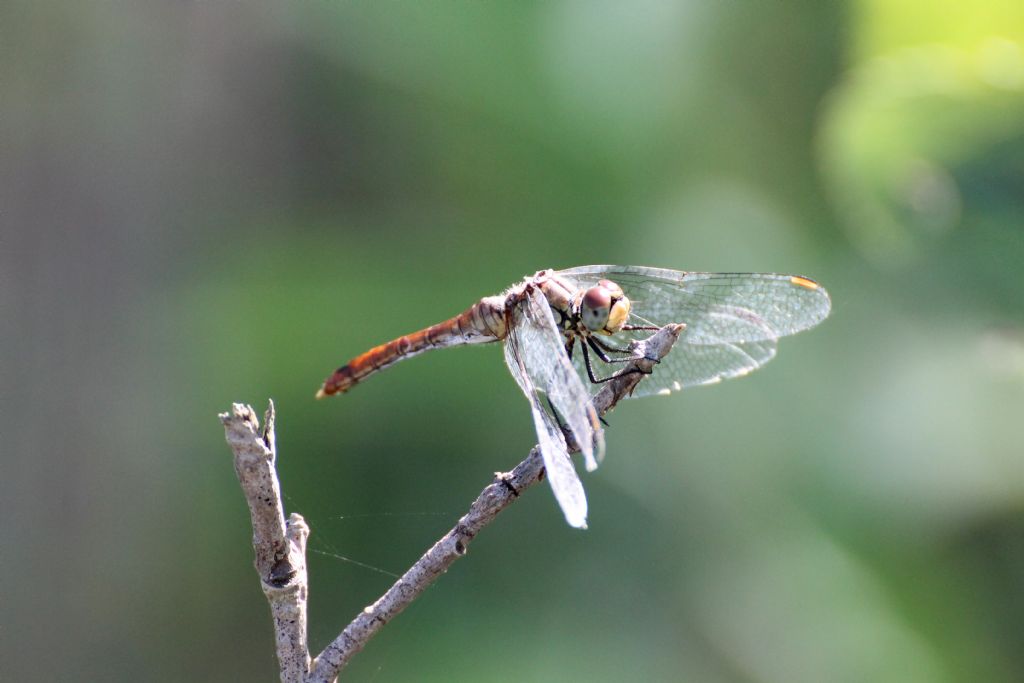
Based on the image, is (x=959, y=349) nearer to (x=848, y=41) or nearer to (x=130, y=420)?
(x=848, y=41)

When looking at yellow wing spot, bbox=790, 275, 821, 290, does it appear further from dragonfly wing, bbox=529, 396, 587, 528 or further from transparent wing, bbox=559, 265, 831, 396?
dragonfly wing, bbox=529, 396, 587, 528

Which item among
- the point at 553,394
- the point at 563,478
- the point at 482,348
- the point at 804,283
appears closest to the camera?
the point at 563,478

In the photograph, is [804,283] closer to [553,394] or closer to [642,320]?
[642,320]

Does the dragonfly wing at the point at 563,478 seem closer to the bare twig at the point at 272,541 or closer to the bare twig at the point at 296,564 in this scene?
the bare twig at the point at 296,564

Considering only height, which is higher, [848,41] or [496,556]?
[848,41]

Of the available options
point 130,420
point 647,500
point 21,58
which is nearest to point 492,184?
point 647,500

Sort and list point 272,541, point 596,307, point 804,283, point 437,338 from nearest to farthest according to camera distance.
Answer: point 272,541 → point 596,307 → point 804,283 → point 437,338

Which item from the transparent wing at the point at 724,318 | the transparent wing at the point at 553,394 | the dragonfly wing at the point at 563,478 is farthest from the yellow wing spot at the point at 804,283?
the dragonfly wing at the point at 563,478

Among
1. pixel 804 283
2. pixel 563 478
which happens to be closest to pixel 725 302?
pixel 804 283
